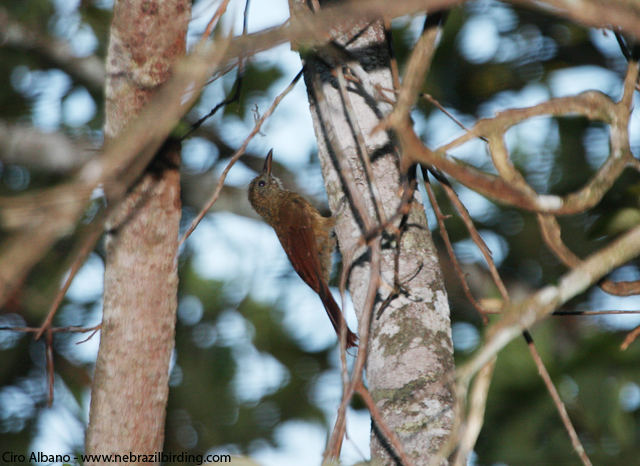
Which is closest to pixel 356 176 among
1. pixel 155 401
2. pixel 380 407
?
pixel 380 407

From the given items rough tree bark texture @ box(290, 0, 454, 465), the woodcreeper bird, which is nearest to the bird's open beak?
the woodcreeper bird

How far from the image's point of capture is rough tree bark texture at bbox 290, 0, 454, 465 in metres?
1.46

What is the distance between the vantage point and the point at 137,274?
1.61m

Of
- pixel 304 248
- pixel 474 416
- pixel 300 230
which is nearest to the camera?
pixel 474 416

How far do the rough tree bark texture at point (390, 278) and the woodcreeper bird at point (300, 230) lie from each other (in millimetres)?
1114

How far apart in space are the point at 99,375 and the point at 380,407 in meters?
0.75

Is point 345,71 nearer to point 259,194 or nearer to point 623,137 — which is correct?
point 623,137

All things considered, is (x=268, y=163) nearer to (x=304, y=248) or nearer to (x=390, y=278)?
(x=304, y=248)

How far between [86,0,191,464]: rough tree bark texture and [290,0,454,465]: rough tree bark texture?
0.41 meters

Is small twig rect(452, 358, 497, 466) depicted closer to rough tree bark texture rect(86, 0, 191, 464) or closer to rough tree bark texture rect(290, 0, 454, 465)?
rough tree bark texture rect(290, 0, 454, 465)

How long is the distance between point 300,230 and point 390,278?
181 cm

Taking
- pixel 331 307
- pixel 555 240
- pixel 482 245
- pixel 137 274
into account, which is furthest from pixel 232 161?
pixel 331 307

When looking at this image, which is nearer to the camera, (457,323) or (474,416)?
(474,416)

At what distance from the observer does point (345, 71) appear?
186 centimetres
